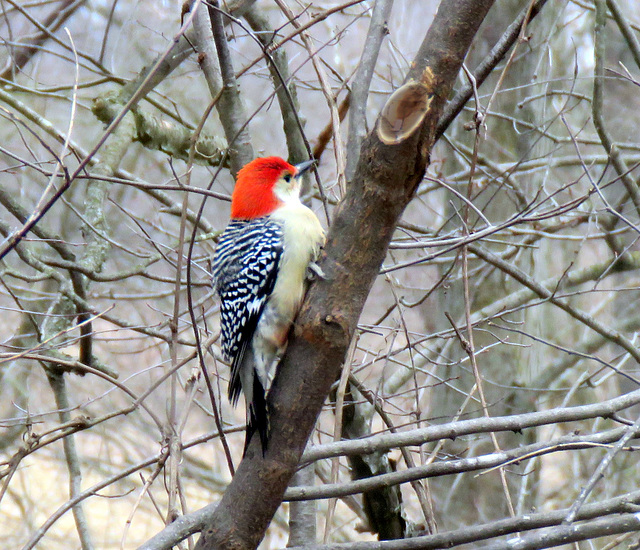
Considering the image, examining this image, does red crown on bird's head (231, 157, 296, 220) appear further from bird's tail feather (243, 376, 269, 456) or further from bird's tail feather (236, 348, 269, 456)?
bird's tail feather (243, 376, 269, 456)

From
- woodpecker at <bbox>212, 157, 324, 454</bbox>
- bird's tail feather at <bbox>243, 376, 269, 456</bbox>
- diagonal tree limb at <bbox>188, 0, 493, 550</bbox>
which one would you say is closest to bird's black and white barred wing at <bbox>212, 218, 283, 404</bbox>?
woodpecker at <bbox>212, 157, 324, 454</bbox>

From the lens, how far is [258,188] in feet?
12.0

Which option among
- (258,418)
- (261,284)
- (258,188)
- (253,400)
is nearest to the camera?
(258,418)

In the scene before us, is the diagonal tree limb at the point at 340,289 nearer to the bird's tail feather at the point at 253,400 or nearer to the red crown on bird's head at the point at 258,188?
the bird's tail feather at the point at 253,400

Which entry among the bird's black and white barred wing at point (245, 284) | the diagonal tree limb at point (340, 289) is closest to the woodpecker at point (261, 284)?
the bird's black and white barred wing at point (245, 284)

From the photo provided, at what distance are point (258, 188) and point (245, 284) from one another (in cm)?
62

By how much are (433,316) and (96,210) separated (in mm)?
4114

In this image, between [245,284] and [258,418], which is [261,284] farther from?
[258,418]

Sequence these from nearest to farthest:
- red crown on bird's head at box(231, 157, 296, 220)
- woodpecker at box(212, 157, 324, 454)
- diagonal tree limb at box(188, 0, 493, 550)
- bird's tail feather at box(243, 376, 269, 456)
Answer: diagonal tree limb at box(188, 0, 493, 550)
bird's tail feather at box(243, 376, 269, 456)
woodpecker at box(212, 157, 324, 454)
red crown on bird's head at box(231, 157, 296, 220)

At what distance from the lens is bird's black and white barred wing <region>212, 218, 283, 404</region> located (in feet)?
10.7

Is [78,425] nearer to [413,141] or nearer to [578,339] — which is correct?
[413,141]

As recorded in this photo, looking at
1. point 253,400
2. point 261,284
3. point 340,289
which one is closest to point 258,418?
point 253,400

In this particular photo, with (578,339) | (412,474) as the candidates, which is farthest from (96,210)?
(578,339)

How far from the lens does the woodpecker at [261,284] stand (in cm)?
320
